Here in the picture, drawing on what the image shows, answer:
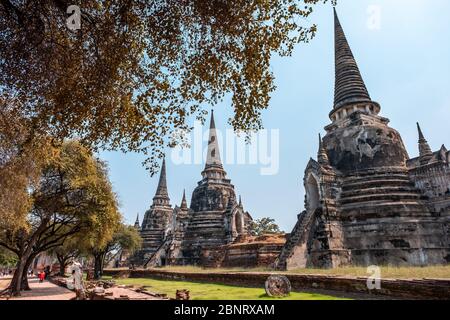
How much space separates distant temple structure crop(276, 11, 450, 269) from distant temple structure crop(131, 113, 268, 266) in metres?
10.6

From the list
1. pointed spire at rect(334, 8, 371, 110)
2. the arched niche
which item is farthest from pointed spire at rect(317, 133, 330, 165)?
pointed spire at rect(334, 8, 371, 110)

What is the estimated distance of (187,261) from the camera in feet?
113

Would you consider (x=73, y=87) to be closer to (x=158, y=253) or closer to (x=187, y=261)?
(x=187, y=261)

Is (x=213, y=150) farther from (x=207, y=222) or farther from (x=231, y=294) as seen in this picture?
(x=231, y=294)

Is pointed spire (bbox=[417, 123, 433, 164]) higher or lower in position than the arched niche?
higher

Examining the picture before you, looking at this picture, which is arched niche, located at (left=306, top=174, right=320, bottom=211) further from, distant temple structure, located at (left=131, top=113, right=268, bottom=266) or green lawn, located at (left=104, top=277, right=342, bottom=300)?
green lawn, located at (left=104, top=277, right=342, bottom=300)

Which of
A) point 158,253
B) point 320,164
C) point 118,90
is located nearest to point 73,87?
point 118,90

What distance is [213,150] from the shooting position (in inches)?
1687

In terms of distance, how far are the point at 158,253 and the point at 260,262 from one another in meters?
17.0

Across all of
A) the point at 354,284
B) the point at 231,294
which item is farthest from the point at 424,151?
the point at 231,294

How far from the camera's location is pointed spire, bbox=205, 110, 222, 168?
1641 inches

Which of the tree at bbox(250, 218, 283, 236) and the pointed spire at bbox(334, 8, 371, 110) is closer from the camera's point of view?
the pointed spire at bbox(334, 8, 371, 110)

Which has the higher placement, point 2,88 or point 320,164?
point 320,164
